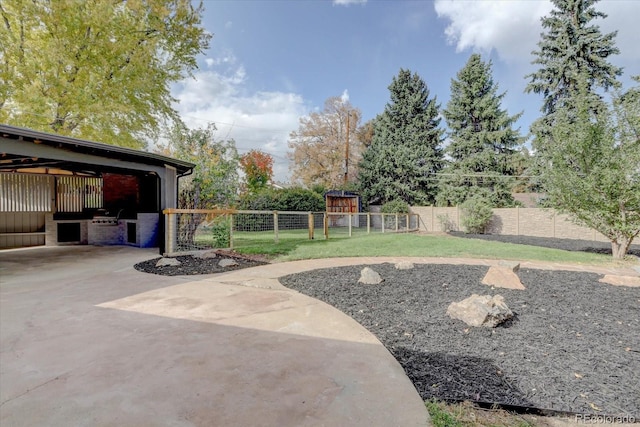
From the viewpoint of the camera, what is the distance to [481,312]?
9.39ft

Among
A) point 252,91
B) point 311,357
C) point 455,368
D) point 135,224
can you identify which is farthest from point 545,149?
point 252,91

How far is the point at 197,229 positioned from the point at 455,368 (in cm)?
691

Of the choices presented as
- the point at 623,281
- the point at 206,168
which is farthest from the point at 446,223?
the point at 206,168

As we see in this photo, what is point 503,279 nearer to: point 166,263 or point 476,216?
point 166,263

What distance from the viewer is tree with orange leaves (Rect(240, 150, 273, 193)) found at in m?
17.3

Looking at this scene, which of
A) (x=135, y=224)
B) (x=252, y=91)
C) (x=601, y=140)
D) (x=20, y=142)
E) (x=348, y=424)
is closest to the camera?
(x=348, y=424)

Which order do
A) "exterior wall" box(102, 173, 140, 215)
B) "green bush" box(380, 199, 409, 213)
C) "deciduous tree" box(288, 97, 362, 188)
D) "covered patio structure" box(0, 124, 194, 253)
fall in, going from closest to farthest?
"covered patio structure" box(0, 124, 194, 253), "exterior wall" box(102, 173, 140, 215), "green bush" box(380, 199, 409, 213), "deciduous tree" box(288, 97, 362, 188)

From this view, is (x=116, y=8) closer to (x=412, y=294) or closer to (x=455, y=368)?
(x=412, y=294)

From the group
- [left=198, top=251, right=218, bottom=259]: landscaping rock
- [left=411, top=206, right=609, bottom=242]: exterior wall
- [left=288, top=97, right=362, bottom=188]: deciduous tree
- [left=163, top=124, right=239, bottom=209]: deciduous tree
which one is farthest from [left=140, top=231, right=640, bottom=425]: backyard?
[left=288, top=97, right=362, bottom=188]: deciduous tree

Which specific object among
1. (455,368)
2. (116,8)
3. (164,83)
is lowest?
(455,368)

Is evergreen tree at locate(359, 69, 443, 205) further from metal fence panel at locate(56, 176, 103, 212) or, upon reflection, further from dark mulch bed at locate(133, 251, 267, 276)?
metal fence panel at locate(56, 176, 103, 212)

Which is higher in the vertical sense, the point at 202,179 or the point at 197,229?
the point at 202,179

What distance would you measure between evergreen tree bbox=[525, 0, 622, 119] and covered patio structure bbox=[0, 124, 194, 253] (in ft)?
60.4

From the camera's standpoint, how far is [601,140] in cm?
712
